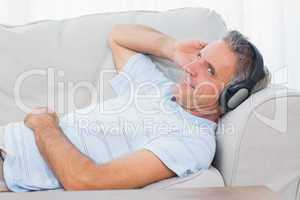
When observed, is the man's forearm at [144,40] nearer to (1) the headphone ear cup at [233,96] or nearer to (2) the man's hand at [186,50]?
(2) the man's hand at [186,50]

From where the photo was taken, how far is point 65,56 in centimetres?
165

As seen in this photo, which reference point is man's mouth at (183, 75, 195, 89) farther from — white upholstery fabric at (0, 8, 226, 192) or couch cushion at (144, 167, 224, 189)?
couch cushion at (144, 167, 224, 189)

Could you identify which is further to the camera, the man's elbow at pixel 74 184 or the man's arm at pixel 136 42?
the man's arm at pixel 136 42

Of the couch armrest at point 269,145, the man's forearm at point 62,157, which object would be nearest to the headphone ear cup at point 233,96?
the couch armrest at point 269,145

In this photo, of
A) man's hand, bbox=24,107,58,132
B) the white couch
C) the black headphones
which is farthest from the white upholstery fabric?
the black headphones

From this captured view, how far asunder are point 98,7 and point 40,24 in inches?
19.1

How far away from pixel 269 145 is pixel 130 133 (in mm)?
381

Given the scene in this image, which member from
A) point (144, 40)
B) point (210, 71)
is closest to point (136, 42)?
point (144, 40)

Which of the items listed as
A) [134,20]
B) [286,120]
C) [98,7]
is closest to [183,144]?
[286,120]

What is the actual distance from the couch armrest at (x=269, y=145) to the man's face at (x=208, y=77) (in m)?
0.18

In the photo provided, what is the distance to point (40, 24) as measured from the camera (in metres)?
1.71

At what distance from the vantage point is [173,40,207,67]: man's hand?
5.14 feet

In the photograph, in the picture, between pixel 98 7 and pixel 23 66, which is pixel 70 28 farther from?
pixel 98 7

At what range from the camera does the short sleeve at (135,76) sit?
160 cm
